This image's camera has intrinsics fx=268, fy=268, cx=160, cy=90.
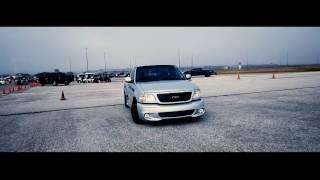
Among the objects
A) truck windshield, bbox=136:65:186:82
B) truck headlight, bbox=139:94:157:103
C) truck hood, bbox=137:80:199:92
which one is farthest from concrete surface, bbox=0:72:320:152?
truck windshield, bbox=136:65:186:82

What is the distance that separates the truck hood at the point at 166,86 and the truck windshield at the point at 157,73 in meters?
0.47

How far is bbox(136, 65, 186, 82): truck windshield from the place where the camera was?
27.2ft

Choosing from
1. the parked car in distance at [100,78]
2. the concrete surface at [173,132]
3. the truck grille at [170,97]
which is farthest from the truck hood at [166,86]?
the parked car in distance at [100,78]

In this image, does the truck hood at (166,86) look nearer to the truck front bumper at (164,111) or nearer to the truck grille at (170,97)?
the truck grille at (170,97)

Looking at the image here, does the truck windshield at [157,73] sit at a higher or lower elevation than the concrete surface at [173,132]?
higher

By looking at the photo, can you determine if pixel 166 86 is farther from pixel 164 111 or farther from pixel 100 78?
pixel 100 78

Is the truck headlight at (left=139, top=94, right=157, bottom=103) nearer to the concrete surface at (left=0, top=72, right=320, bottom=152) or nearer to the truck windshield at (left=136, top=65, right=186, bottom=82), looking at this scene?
the concrete surface at (left=0, top=72, right=320, bottom=152)

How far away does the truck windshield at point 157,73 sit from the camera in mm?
8289

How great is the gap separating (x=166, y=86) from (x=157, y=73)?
1.33 m

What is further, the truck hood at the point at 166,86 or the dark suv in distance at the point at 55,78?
the dark suv in distance at the point at 55,78

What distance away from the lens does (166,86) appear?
721 cm
